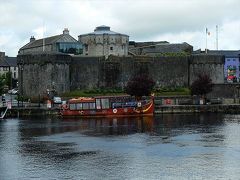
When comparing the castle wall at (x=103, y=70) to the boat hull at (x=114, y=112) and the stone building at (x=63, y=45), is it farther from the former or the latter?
the stone building at (x=63, y=45)

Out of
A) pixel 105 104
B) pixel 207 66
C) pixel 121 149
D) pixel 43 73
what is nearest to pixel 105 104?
pixel 105 104

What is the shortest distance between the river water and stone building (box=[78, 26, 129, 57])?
3410 cm

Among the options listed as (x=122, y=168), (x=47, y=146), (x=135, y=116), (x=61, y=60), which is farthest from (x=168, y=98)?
(x=122, y=168)

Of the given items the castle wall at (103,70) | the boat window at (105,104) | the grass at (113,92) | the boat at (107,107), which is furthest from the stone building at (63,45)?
the boat window at (105,104)

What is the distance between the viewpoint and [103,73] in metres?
55.2

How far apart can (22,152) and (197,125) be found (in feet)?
47.6

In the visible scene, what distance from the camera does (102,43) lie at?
74250 millimetres

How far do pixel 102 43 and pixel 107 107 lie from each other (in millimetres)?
30146

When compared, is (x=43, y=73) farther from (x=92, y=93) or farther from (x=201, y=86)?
(x=201, y=86)

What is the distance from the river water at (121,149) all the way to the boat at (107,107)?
4482 mm

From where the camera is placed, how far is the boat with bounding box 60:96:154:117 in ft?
147

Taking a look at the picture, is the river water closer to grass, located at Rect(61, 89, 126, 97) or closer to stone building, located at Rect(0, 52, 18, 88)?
grass, located at Rect(61, 89, 126, 97)

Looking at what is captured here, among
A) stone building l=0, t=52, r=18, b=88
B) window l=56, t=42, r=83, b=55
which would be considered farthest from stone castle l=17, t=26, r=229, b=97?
stone building l=0, t=52, r=18, b=88

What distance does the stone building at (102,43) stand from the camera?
74000mm
